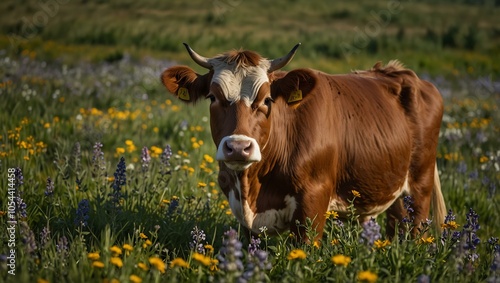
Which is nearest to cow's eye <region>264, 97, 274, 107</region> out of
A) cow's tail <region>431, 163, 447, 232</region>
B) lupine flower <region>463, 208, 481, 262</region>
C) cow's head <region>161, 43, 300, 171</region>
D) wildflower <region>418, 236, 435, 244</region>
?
cow's head <region>161, 43, 300, 171</region>

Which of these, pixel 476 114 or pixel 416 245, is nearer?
pixel 416 245

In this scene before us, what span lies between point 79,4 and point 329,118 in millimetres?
24082

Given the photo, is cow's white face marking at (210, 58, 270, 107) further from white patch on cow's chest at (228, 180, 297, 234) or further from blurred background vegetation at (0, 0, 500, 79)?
blurred background vegetation at (0, 0, 500, 79)

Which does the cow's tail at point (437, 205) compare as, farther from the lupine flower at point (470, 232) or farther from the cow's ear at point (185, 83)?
the cow's ear at point (185, 83)

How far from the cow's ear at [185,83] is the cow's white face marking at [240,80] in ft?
1.06

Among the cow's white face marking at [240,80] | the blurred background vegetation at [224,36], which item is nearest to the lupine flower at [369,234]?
the cow's white face marking at [240,80]

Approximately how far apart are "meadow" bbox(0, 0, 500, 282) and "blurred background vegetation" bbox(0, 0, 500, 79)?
495 mm

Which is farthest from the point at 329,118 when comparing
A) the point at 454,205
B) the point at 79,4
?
the point at 79,4

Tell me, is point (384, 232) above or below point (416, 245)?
below

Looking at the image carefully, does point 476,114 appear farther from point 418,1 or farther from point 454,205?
point 418,1

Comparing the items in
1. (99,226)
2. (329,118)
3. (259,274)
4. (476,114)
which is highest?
(329,118)

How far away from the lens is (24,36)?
2009 centimetres

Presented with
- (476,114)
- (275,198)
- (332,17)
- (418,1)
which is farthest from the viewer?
(418,1)

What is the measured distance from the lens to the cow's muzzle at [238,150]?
11.0 feet
